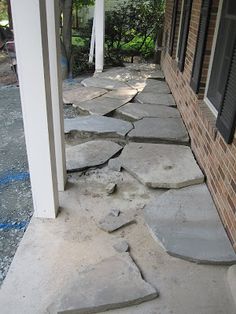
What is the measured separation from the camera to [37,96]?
191 centimetres

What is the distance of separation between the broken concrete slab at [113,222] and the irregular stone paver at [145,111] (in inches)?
79.4

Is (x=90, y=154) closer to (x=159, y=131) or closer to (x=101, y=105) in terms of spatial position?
(x=159, y=131)

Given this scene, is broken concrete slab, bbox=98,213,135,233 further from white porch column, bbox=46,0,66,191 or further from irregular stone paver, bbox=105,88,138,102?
irregular stone paver, bbox=105,88,138,102

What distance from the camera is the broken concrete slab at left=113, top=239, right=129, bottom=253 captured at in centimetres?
204

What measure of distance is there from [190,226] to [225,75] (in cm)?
119

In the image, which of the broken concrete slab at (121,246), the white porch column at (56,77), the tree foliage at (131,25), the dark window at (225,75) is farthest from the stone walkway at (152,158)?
the tree foliage at (131,25)

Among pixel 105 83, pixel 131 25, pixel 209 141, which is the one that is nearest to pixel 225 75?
pixel 209 141

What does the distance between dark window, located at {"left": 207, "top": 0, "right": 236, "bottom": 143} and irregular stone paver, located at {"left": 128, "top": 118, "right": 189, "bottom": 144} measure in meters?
0.65

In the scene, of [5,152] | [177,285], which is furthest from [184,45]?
[177,285]

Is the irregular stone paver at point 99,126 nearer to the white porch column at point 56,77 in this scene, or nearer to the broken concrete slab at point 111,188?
the broken concrete slab at point 111,188

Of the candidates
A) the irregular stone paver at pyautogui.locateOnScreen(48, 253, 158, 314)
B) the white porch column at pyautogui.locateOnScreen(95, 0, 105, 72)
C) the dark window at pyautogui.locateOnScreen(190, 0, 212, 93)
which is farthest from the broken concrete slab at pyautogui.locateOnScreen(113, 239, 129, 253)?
the white porch column at pyautogui.locateOnScreen(95, 0, 105, 72)

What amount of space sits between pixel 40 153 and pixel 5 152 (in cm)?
159

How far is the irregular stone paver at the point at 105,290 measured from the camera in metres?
1.64

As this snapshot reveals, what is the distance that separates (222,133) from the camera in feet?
7.30
